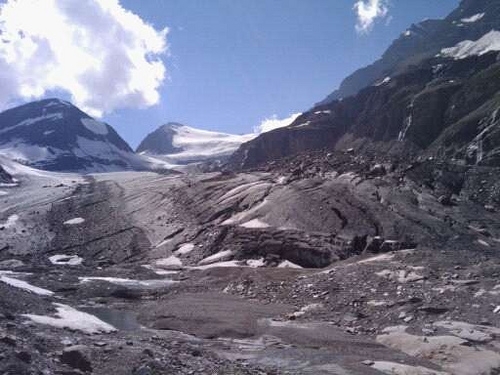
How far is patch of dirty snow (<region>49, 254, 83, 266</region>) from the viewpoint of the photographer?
5862cm

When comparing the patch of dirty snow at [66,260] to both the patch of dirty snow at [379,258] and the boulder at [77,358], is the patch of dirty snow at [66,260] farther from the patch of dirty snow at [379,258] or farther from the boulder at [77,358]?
the boulder at [77,358]

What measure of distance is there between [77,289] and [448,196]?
1642 inches

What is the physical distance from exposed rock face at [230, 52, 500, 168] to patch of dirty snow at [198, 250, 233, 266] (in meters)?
50.1

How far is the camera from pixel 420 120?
114m

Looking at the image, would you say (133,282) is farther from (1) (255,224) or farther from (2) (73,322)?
(2) (73,322)

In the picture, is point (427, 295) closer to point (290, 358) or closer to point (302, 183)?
point (290, 358)

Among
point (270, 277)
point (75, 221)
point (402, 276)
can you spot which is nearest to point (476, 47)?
point (75, 221)

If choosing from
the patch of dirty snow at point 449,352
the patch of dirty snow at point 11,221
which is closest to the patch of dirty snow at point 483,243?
the patch of dirty snow at point 449,352

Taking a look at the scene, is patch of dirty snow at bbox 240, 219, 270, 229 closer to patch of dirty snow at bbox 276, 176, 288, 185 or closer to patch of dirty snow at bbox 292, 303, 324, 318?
patch of dirty snow at bbox 276, 176, 288, 185

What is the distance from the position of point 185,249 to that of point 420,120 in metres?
74.9

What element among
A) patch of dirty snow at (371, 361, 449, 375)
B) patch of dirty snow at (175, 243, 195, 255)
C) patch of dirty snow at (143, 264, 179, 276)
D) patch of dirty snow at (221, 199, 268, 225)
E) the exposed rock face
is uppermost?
the exposed rock face

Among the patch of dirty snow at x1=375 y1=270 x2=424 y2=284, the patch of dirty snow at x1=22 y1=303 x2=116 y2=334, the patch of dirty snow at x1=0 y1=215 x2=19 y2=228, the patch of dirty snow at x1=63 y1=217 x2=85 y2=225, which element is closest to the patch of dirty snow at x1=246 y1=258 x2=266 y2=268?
the patch of dirty snow at x1=375 y1=270 x2=424 y2=284

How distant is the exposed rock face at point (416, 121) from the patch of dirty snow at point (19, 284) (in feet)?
225

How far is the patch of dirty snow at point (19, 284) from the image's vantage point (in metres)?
37.6
